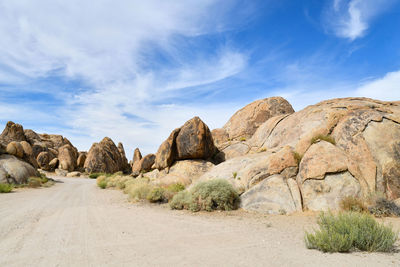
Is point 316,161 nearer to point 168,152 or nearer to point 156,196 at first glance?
point 156,196

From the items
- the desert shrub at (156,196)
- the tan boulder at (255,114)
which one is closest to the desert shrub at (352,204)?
the desert shrub at (156,196)

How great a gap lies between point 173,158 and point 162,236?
11594 mm

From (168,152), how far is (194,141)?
84.9 inches

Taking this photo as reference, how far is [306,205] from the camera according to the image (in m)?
9.01

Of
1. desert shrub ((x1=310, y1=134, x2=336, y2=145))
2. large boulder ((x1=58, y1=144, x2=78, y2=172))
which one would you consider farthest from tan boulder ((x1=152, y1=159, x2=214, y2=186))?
large boulder ((x1=58, y1=144, x2=78, y2=172))

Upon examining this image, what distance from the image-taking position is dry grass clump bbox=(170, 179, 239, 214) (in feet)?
33.1

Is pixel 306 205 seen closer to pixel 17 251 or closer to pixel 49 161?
pixel 17 251

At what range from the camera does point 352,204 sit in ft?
26.5

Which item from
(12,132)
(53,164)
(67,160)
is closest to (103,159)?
(67,160)

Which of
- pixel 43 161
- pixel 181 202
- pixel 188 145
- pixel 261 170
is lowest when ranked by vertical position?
pixel 181 202

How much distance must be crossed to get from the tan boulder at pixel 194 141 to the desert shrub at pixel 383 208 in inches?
419

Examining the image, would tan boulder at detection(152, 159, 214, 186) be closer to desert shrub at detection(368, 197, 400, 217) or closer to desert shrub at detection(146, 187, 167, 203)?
desert shrub at detection(146, 187, 167, 203)

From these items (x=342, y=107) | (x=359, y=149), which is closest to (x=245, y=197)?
(x=359, y=149)

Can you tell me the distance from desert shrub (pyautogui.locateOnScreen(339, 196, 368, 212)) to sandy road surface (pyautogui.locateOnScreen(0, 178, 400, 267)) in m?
0.94
